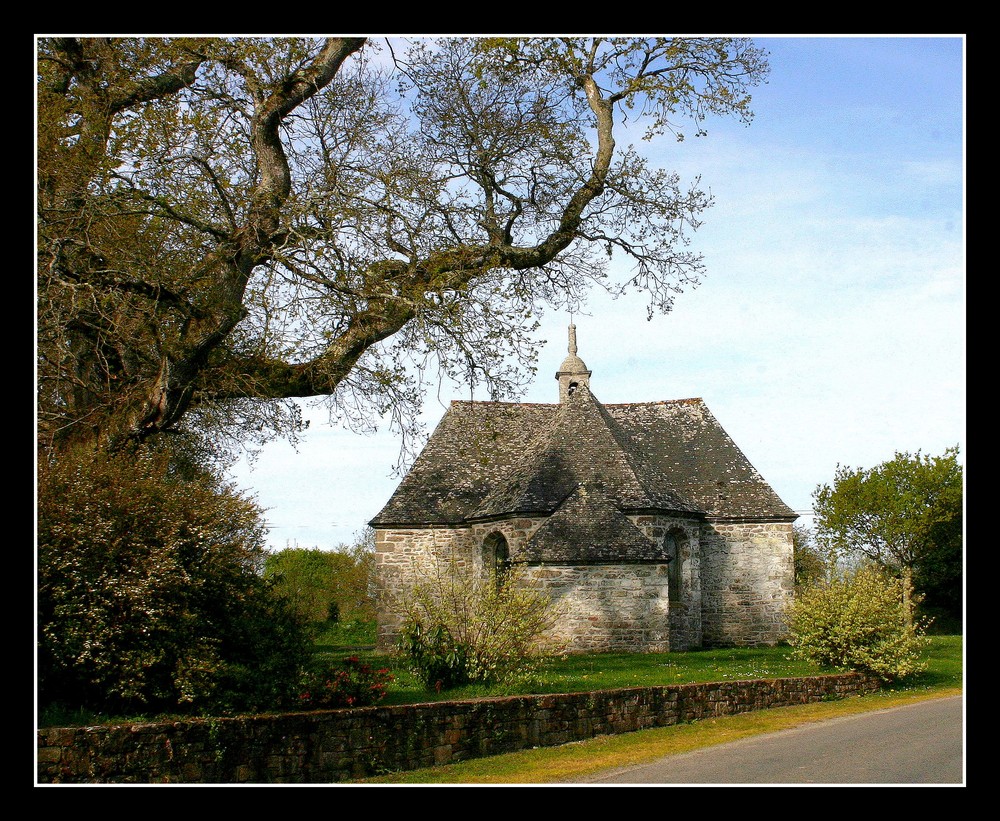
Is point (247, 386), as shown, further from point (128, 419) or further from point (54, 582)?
point (54, 582)

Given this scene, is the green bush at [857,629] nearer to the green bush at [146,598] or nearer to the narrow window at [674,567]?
the narrow window at [674,567]

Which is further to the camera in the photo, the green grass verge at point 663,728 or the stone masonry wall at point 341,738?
the green grass verge at point 663,728

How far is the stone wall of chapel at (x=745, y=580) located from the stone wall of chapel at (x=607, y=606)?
6579 millimetres

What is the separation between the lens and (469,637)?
571 inches

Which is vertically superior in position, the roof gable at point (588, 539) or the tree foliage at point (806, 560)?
the roof gable at point (588, 539)

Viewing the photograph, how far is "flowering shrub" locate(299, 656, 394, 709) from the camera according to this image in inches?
452

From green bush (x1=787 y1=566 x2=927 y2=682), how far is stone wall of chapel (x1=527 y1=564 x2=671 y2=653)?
5642 millimetres

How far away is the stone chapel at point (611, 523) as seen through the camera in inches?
1001

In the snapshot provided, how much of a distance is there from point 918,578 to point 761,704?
27.7m

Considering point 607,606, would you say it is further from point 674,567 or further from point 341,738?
point 341,738

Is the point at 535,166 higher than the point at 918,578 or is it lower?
higher

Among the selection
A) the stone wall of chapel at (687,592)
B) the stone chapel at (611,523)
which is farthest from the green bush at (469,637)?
the stone wall of chapel at (687,592)

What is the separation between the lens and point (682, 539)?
Answer: 29812mm
